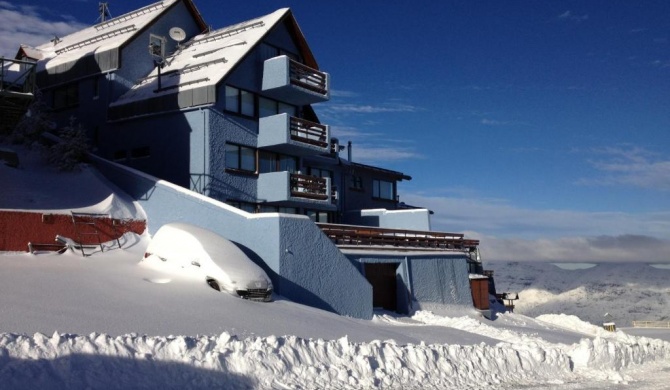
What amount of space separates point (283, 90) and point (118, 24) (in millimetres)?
10843

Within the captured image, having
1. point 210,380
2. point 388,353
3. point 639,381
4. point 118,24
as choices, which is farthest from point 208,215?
point 118,24

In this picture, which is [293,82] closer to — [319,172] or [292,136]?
[292,136]

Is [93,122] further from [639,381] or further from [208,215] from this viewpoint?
[639,381]

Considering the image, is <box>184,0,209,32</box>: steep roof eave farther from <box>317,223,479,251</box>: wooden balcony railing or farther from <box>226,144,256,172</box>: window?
<box>317,223,479,251</box>: wooden balcony railing

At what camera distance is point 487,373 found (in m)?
15.9

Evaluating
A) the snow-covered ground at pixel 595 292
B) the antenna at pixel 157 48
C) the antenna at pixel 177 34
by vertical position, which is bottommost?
the snow-covered ground at pixel 595 292

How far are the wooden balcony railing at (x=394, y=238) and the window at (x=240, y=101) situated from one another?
25.7 ft

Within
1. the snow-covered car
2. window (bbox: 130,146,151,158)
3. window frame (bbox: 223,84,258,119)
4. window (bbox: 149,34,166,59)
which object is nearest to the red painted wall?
the snow-covered car

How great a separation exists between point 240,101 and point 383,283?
1037 centimetres

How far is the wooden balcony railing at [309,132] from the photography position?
105ft

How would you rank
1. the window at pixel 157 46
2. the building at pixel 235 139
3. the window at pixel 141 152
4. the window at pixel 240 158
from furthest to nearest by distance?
the window at pixel 157 46 → the window at pixel 141 152 → the window at pixel 240 158 → the building at pixel 235 139

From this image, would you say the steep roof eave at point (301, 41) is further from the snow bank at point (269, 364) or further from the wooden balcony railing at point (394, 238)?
the snow bank at point (269, 364)

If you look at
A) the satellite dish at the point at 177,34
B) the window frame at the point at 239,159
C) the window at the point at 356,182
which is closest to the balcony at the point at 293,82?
the window frame at the point at 239,159

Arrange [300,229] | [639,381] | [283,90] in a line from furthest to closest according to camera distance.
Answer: [283,90] < [300,229] < [639,381]
